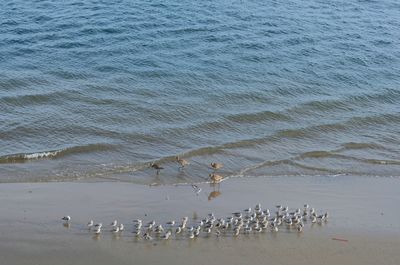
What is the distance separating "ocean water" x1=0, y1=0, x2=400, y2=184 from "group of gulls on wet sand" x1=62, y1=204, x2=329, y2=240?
384 cm

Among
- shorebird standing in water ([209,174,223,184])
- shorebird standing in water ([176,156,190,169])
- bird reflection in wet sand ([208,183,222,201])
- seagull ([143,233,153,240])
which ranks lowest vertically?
seagull ([143,233,153,240])

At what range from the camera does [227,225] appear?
1831 centimetres

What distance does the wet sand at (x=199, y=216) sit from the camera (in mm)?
16938

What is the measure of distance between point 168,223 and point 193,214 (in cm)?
126

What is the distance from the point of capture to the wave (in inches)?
912

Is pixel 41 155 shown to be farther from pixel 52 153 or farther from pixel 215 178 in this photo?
pixel 215 178

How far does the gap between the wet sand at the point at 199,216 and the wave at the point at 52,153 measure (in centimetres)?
220

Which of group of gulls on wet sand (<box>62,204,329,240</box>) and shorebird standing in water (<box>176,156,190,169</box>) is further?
shorebird standing in water (<box>176,156,190,169</box>)

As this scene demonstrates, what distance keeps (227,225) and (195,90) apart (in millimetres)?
13479

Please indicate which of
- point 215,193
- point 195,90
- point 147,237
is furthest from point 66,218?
point 195,90

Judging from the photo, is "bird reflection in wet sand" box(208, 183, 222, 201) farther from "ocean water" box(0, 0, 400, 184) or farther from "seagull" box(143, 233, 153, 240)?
"seagull" box(143, 233, 153, 240)

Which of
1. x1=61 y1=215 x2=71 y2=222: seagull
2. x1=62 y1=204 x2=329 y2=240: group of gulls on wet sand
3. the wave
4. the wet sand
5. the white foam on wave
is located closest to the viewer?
the wet sand

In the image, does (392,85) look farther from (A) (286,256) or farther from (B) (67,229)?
(B) (67,229)

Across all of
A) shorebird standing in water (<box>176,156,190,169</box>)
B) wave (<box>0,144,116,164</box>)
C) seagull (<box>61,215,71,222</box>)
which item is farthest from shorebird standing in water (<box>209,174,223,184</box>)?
seagull (<box>61,215,71,222</box>)
